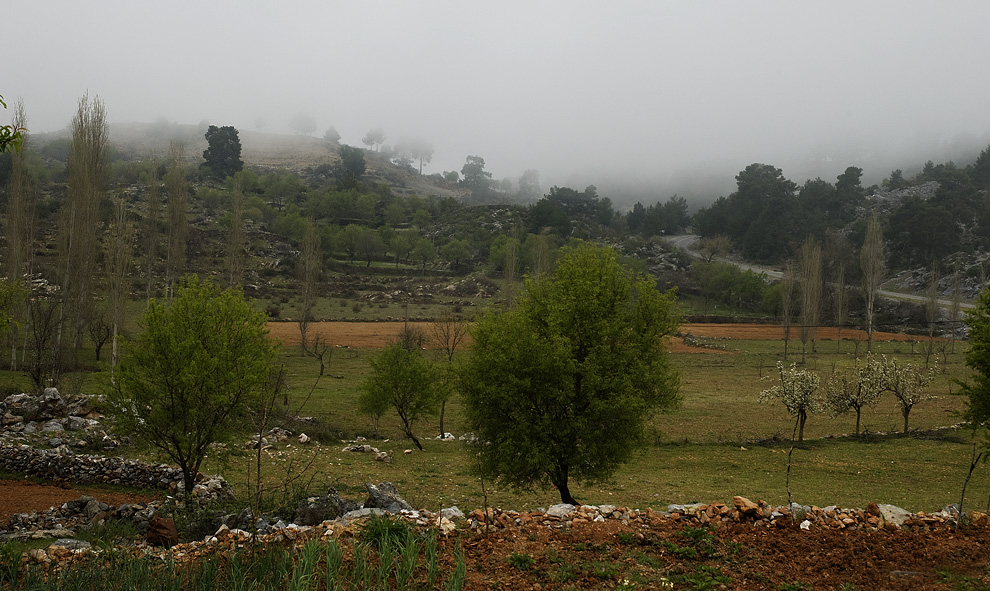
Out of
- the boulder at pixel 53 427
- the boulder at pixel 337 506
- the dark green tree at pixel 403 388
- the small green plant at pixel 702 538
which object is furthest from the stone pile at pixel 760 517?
the boulder at pixel 53 427

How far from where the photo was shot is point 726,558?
7.20 metres

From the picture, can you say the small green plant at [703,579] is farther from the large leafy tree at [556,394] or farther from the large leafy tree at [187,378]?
the large leafy tree at [187,378]

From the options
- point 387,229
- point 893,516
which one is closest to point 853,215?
point 387,229

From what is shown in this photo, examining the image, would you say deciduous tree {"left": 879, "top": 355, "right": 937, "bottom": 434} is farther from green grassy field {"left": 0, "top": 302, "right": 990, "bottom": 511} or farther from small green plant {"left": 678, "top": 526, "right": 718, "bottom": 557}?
small green plant {"left": 678, "top": 526, "right": 718, "bottom": 557}

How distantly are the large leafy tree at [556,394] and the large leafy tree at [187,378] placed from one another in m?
6.54

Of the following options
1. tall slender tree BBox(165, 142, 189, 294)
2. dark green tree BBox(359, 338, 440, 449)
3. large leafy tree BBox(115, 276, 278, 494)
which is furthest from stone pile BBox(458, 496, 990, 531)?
tall slender tree BBox(165, 142, 189, 294)

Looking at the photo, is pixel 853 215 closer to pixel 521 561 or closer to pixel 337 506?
pixel 337 506

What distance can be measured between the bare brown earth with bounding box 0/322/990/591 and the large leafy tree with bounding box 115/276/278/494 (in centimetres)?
993

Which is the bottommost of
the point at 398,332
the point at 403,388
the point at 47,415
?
the point at 398,332

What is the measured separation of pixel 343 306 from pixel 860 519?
78.4 metres

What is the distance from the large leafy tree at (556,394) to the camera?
49.7 ft

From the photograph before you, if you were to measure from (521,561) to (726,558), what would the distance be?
2679 millimetres

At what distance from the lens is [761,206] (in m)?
138

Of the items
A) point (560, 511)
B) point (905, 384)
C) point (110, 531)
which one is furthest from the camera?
point (905, 384)
